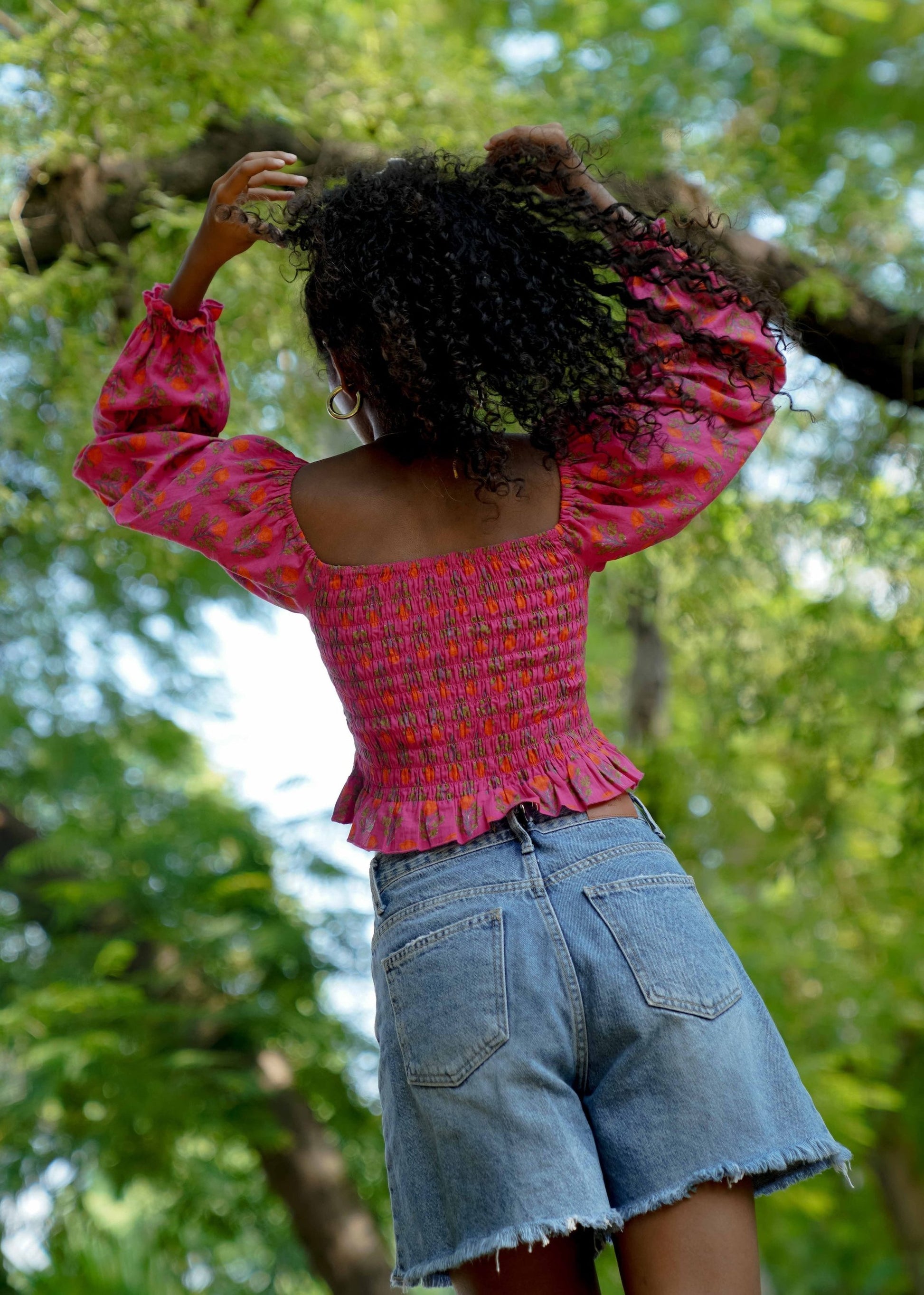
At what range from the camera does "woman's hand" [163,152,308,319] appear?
1682 millimetres

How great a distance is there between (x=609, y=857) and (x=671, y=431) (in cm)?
55

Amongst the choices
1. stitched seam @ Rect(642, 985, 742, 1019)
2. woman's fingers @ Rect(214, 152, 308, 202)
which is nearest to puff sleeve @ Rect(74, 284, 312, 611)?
woman's fingers @ Rect(214, 152, 308, 202)

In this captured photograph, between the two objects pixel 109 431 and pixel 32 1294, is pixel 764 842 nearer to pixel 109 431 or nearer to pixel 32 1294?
pixel 32 1294

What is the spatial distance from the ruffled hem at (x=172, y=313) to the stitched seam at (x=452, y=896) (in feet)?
2.82

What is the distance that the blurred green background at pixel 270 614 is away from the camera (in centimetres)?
318

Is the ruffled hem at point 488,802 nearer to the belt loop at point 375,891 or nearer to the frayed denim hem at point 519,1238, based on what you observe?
the belt loop at point 375,891

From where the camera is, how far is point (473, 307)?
1.46 metres

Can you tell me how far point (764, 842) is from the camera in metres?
6.06

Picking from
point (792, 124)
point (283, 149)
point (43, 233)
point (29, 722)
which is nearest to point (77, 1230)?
point (29, 722)

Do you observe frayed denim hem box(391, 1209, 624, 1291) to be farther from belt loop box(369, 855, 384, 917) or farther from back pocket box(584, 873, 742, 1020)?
belt loop box(369, 855, 384, 917)

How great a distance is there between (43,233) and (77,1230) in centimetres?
358

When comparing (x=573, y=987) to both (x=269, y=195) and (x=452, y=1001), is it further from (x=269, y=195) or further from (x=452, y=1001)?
(x=269, y=195)

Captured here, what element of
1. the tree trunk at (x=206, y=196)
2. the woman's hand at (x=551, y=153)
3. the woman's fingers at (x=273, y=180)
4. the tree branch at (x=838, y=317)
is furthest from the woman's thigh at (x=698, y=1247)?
the tree trunk at (x=206, y=196)

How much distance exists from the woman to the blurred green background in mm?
375
